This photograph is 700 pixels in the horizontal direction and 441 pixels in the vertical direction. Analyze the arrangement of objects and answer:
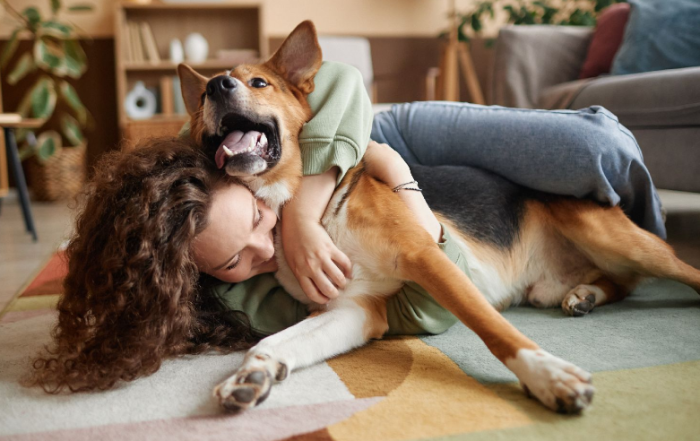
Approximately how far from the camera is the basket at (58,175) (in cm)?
557

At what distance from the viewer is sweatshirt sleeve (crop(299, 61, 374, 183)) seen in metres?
1.50

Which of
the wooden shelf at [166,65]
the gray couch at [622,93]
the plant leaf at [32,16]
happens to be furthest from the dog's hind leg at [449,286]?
the plant leaf at [32,16]

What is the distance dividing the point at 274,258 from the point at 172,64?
4795mm

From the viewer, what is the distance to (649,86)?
253 cm

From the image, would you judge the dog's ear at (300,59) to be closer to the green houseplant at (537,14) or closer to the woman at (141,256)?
the woman at (141,256)

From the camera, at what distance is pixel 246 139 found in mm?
1470

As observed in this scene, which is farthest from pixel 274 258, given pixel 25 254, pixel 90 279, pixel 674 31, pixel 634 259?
pixel 674 31

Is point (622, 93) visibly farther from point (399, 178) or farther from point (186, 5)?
point (186, 5)

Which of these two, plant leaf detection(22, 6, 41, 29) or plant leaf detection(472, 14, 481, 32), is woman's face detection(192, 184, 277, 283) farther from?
plant leaf detection(22, 6, 41, 29)

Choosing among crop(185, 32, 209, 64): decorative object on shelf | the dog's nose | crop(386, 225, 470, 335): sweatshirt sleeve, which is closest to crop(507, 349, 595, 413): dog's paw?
crop(386, 225, 470, 335): sweatshirt sleeve

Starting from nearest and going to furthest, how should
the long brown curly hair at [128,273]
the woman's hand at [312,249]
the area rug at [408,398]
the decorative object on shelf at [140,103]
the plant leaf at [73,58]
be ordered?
the area rug at [408,398] → the long brown curly hair at [128,273] → the woman's hand at [312,249] → the plant leaf at [73,58] → the decorative object on shelf at [140,103]

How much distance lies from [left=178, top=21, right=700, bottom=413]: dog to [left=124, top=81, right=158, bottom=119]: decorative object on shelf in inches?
167

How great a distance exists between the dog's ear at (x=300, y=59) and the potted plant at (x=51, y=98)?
14.9 ft

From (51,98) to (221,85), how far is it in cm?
477
